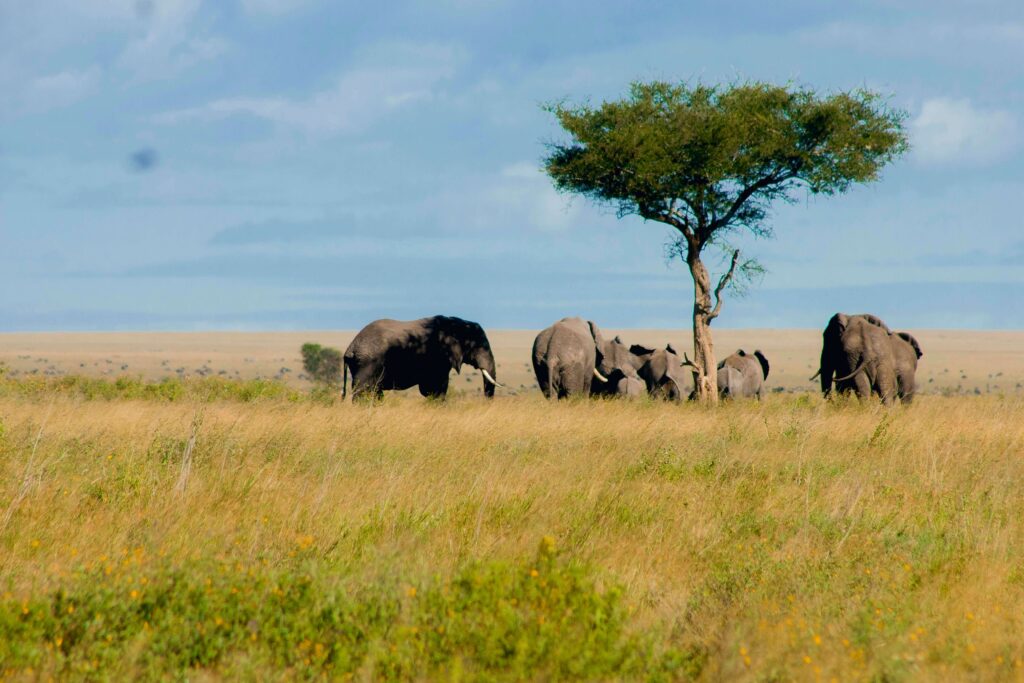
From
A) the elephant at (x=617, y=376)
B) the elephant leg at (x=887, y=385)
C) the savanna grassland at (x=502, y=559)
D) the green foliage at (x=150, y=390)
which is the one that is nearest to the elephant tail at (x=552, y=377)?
the elephant at (x=617, y=376)

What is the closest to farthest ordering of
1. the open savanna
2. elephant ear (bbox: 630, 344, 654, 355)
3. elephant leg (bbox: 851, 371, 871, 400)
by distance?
1. elephant leg (bbox: 851, 371, 871, 400)
2. elephant ear (bbox: 630, 344, 654, 355)
3. the open savanna

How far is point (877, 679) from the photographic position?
5.28 m

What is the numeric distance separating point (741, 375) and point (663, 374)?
9.11 feet

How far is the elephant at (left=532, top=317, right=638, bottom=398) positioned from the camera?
966 inches

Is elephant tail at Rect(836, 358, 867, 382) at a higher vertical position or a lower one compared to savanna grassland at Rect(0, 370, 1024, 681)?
higher

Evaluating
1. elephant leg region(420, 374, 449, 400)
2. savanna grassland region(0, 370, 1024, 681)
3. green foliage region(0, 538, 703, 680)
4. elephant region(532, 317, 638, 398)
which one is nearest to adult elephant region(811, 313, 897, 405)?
elephant region(532, 317, 638, 398)

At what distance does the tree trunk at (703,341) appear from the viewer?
2456 centimetres

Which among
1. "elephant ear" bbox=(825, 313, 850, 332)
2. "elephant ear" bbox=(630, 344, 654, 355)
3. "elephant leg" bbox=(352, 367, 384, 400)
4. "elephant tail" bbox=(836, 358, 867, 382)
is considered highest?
"elephant ear" bbox=(825, 313, 850, 332)

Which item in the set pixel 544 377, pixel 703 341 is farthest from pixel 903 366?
pixel 544 377

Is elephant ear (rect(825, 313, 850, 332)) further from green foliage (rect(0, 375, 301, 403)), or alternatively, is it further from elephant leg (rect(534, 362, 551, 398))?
green foliage (rect(0, 375, 301, 403))

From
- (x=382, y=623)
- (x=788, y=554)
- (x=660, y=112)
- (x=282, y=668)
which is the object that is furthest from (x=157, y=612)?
(x=660, y=112)

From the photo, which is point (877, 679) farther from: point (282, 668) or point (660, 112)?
point (660, 112)

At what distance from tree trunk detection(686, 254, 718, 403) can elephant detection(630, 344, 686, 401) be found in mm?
2557

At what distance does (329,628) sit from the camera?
561 centimetres
